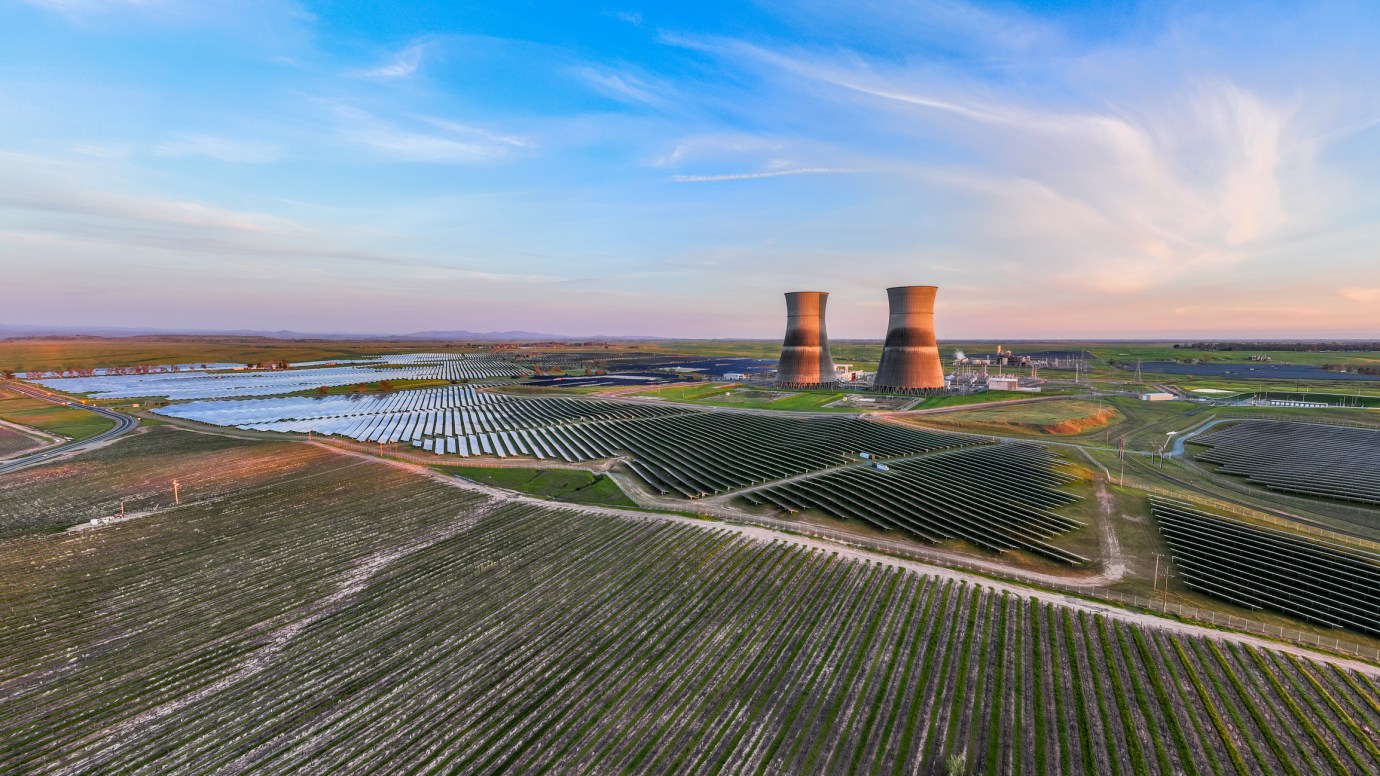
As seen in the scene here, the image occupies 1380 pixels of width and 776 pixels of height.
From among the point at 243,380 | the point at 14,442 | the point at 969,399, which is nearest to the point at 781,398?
the point at 969,399

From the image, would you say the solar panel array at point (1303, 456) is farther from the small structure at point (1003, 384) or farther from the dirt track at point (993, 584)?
the small structure at point (1003, 384)

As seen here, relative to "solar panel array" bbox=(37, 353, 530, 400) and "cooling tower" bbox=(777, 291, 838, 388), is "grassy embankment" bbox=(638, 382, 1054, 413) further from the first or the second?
"solar panel array" bbox=(37, 353, 530, 400)

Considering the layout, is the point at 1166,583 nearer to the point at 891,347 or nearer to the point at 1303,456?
the point at 1303,456

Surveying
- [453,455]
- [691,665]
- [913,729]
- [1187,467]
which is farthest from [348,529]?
[1187,467]

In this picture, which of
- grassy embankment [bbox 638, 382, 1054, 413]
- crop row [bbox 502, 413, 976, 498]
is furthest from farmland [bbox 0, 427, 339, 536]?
grassy embankment [bbox 638, 382, 1054, 413]

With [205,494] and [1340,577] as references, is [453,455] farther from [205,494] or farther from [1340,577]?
[1340,577]
